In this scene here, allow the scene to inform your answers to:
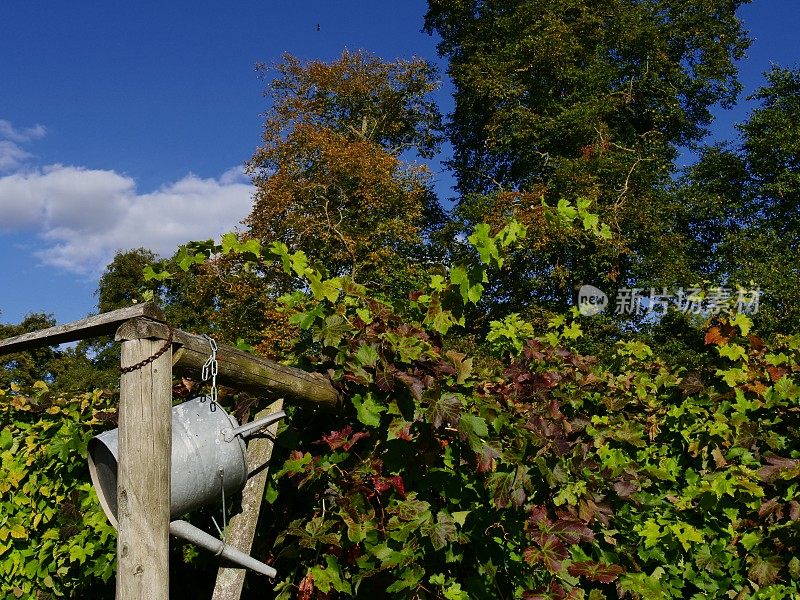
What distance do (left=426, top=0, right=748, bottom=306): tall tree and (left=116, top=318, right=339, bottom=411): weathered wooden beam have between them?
15921 millimetres

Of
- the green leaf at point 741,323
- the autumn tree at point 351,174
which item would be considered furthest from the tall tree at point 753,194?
the green leaf at point 741,323

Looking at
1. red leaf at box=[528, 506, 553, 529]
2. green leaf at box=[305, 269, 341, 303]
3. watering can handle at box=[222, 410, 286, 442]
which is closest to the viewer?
watering can handle at box=[222, 410, 286, 442]

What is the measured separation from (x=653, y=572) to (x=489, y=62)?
1852 centimetres

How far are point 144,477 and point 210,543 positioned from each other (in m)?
0.34

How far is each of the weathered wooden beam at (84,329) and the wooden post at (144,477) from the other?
0.25 ft

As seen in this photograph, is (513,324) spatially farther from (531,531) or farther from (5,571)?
(5,571)

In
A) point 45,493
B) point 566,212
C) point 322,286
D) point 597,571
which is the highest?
point 566,212

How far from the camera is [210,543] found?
2068mm

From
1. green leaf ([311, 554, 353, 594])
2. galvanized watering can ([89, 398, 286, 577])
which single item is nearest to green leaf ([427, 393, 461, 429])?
galvanized watering can ([89, 398, 286, 577])

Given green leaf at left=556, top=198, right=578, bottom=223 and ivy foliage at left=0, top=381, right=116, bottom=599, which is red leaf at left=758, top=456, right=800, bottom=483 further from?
ivy foliage at left=0, top=381, right=116, bottom=599

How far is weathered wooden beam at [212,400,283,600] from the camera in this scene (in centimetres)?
245

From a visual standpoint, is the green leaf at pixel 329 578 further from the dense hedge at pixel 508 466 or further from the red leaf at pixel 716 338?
the red leaf at pixel 716 338

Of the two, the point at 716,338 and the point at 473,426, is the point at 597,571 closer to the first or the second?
the point at 473,426

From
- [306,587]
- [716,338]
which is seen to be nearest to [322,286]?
[306,587]
